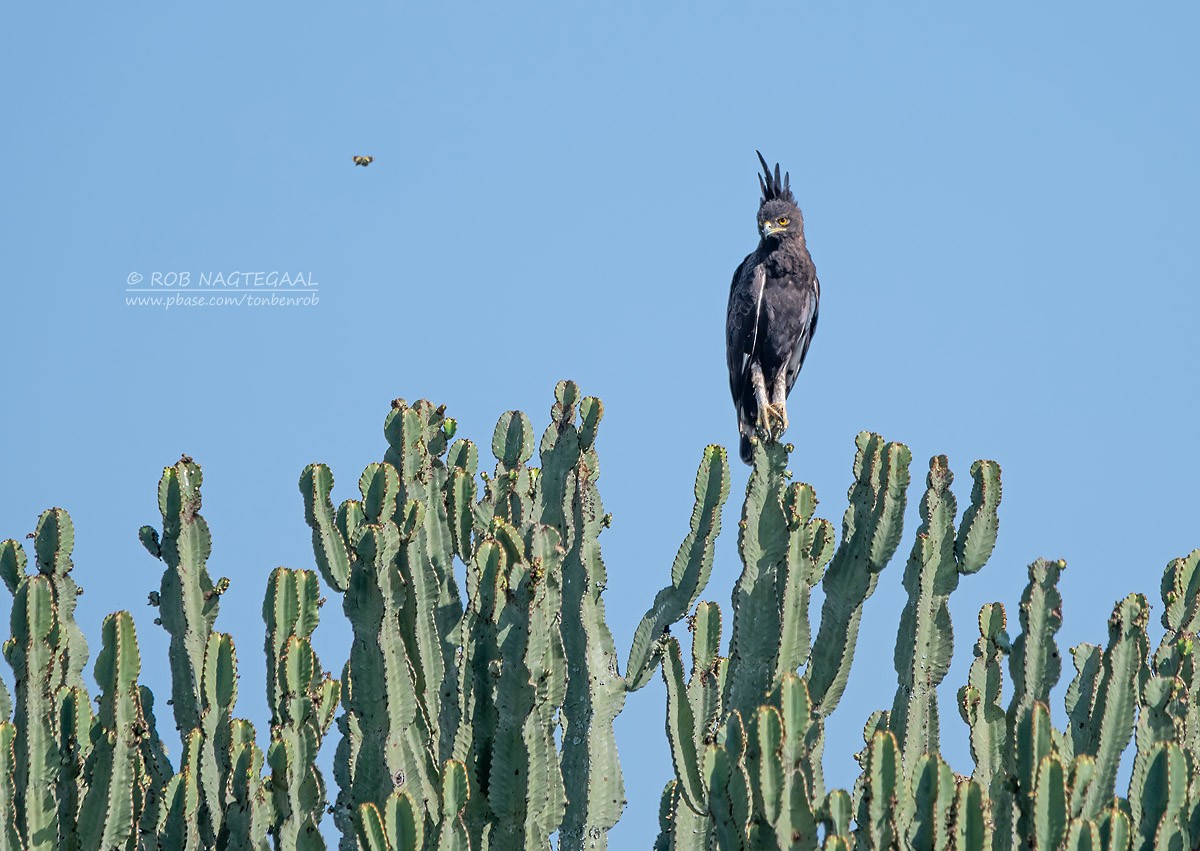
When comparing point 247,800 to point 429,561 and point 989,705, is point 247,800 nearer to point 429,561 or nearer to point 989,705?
point 429,561

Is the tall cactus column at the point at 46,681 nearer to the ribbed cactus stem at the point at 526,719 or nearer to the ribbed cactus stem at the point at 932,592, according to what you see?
the ribbed cactus stem at the point at 526,719

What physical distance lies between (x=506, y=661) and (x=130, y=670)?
1570 millimetres

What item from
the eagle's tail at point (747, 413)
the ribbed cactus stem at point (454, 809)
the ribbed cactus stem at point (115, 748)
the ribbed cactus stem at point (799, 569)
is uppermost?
the eagle's tail at point (747, 413)

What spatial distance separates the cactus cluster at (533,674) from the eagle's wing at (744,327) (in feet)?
16.2

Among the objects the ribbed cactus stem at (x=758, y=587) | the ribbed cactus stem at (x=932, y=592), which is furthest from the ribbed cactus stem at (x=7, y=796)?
the ribbed cactus stem at (x=932, y=592)

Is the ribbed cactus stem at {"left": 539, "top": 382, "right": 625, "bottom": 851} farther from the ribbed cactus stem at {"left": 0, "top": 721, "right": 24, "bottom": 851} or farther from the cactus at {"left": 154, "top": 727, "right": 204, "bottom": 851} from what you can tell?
the ribbed cactus stem at {"left": 0, "top": 721, "right": 24, "bottom": 851}

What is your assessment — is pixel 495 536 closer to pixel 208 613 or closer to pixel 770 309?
pixel 208 613

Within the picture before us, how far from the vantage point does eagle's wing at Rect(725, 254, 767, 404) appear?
12.0 m

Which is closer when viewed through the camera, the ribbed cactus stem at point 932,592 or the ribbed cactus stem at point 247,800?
the ribbed cactus stem at point 247,800

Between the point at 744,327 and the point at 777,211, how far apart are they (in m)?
0.90

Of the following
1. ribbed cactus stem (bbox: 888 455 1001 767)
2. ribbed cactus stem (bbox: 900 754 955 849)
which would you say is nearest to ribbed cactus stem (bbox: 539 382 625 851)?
ribbed cactus stem (bbox: 888 455 1001 767)

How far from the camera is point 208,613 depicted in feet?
22.7

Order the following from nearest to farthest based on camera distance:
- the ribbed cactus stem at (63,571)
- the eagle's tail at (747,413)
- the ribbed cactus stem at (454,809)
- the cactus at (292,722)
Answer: the ribbed cactus stem at (454,809), the cactus at (292,722), the ribbed cactus stem at (63,571), the eagle's tail at (747,413)

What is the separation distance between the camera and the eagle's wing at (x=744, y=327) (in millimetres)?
12000
